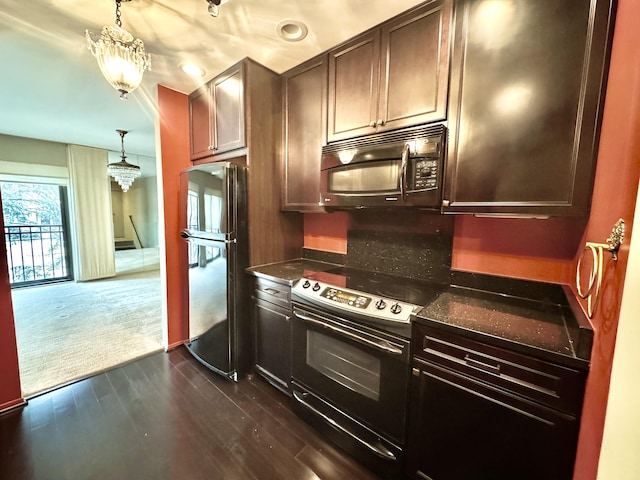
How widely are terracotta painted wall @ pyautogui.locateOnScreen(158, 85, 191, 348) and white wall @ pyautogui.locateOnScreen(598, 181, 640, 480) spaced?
2.74 metres

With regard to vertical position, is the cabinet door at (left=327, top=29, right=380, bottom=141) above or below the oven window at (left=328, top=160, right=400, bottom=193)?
above

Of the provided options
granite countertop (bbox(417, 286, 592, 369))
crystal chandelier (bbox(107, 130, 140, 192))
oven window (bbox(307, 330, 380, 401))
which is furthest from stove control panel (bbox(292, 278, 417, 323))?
crystal chandelier (bbox(107, 130, 140, 192))

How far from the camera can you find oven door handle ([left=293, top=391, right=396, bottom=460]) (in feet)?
4.40

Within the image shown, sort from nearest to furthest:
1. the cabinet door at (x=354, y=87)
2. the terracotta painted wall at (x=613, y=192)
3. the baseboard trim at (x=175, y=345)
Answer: the terracotta painted wall at (x=613, y=192) < the cabinet door at (x=354, y=87) < the baseboard trim at (x=175, y=345)

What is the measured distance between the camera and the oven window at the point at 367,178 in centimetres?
154

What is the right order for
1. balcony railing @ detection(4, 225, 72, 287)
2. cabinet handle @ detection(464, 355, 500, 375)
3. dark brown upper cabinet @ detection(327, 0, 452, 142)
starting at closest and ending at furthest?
1. cabinet handle @ detection(464, 355, 500, 375)
2. dark brown upper cabinet @ detection(327, 0, 452, 142)
3. balcony railing @ detection(4, 225, 72, 287)

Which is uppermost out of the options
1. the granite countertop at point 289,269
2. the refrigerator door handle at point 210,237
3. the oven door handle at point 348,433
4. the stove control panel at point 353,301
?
the refrigerator door handle at point 210,237

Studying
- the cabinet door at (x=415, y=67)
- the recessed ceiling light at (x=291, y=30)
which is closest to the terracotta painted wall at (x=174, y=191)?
the recessed ceiling light at (x=291, y=30)

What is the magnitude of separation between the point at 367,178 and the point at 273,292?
1065 mm

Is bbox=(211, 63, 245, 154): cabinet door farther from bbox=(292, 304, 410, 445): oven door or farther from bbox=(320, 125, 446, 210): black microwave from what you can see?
bbox=(292, 304, 410, 445): oven door

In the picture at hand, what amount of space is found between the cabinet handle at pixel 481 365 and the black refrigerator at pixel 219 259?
1621mm

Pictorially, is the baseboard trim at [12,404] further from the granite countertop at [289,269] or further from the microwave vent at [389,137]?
the microwave vent at [389,137]

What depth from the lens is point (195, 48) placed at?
185cm

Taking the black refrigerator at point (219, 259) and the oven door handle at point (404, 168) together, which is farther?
the black refrigerator at point (219, 259)
